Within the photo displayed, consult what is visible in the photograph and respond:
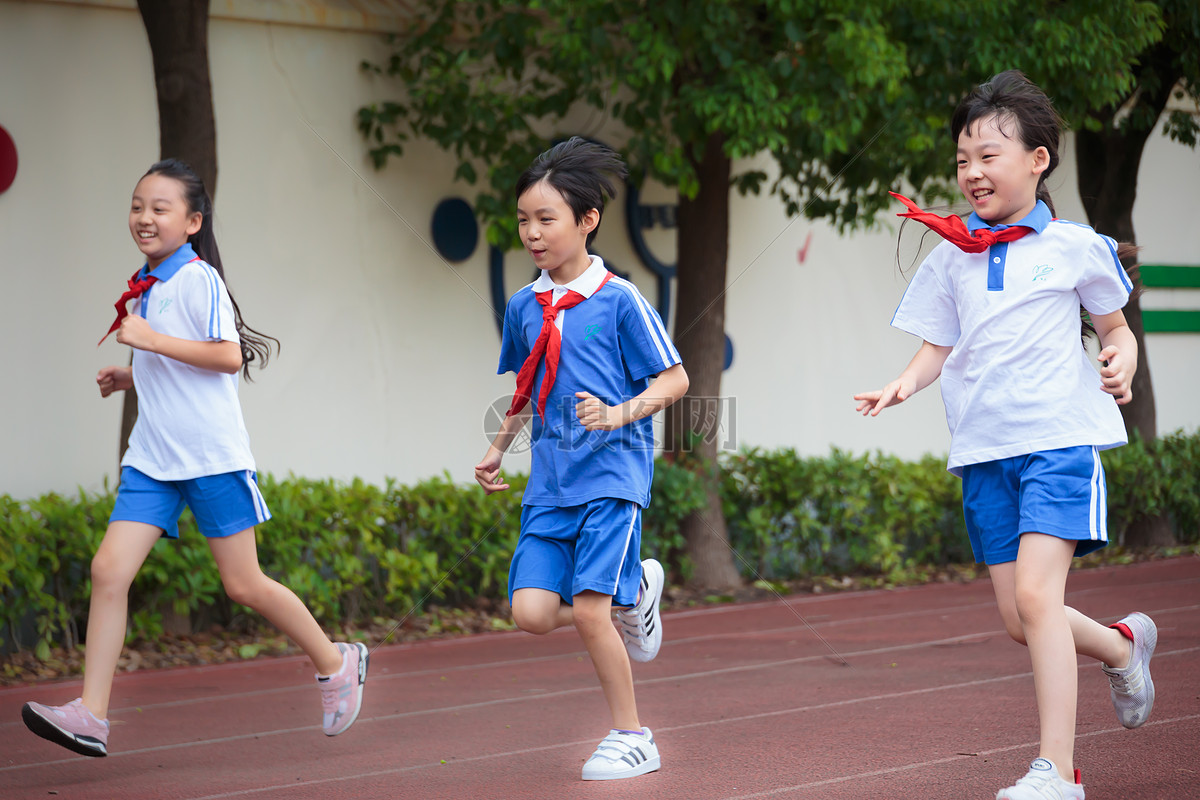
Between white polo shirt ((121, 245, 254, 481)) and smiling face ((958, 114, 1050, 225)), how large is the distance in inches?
88.3

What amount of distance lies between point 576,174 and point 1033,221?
4.25 feet

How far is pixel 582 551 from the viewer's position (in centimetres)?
346

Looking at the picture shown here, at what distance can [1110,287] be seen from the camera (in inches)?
123

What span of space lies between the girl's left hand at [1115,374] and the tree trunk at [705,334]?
4781 mm

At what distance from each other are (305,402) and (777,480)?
3.16m

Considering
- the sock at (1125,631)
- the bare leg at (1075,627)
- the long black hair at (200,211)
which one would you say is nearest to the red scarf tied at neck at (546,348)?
the long black hair at (200,211)

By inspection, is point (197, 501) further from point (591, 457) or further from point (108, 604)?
point (591, 457)

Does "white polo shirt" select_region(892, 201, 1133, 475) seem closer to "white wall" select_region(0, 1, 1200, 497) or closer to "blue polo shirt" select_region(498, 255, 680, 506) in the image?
"blue polo shirt" select_region(498, 255, 680, 506)

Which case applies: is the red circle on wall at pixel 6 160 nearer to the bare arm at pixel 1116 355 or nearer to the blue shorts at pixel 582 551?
the blue shorts at pixel 582 551

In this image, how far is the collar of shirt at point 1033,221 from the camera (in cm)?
312

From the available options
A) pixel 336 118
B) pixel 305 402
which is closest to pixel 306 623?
pixel 305 402

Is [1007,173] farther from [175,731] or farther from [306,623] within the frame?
[175,731]

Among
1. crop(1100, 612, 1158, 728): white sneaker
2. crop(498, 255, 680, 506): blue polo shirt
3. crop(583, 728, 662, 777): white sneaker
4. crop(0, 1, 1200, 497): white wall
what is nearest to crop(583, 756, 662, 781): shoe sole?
crop(583, 728, 662, 777): white sneaker

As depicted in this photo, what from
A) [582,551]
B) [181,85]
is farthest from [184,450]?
[181,85]
